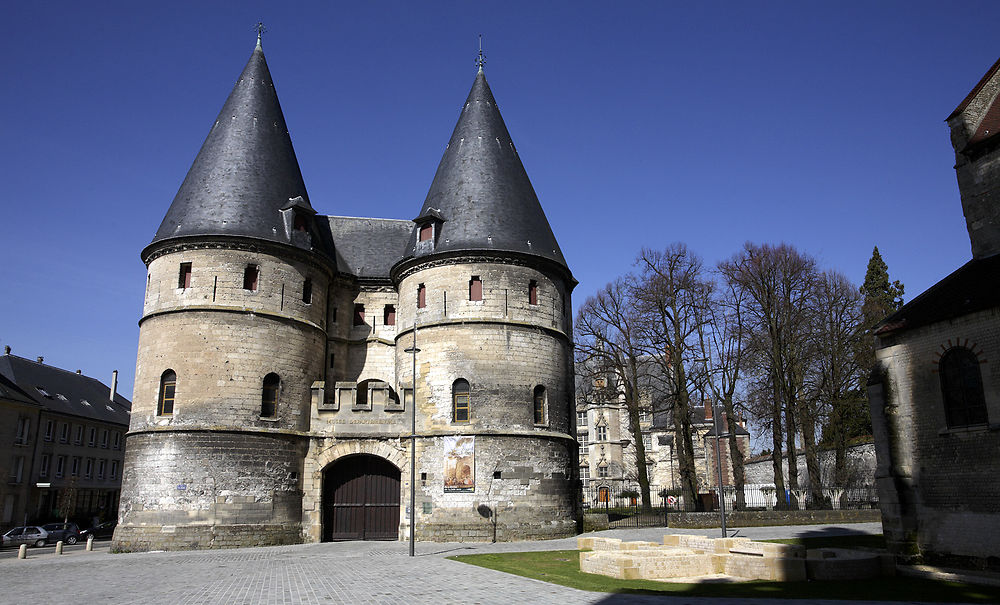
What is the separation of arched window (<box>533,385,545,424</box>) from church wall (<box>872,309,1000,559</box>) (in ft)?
35.9

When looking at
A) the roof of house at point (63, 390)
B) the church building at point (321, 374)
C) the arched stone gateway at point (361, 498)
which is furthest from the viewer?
the roof of house at point (63, 390)

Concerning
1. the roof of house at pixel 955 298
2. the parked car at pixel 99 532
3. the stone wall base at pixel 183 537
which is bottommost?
the parked car at pixel 99 532

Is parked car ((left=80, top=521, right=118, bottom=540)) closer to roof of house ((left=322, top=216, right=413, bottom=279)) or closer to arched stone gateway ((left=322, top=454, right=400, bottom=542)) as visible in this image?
arched stone gateway ((left=322, top=454, right=400, bottom=542))

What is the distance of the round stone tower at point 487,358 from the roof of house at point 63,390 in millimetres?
29655

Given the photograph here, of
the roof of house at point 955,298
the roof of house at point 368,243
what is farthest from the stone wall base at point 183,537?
the roof of house at point 955,298

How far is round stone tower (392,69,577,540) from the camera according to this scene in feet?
76.7

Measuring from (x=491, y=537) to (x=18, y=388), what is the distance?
1308 inches

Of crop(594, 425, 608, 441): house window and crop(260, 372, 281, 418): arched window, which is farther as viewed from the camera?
crop(594, 425, 608, 441): house window

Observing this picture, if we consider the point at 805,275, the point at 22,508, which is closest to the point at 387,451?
the point at 805,275

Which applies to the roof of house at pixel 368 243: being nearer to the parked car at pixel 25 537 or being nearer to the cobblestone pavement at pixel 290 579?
the cobblestone pavement at pixel 290 579

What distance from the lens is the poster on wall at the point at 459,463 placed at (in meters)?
23.3

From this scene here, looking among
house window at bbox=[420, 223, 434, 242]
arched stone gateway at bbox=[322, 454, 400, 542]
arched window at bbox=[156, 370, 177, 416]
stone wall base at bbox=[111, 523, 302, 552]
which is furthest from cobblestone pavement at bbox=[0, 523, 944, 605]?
house window at bbox=[420, 223, 434, 242]

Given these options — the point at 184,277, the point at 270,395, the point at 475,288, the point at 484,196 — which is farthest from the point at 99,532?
the point at 484,196

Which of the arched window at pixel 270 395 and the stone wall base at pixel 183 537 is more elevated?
the arched window at pixel 270 395
